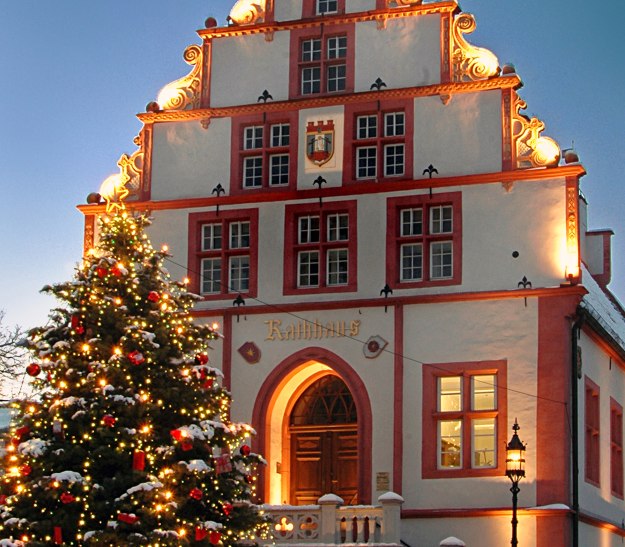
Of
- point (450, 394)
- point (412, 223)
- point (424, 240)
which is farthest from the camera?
point (412, 223)

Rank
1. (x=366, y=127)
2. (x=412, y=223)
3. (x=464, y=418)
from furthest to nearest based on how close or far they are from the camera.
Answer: (x=366, y=127)
(x=412, y=223)
(x=464, y=418)

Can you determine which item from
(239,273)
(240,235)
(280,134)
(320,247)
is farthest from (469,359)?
(280,134)

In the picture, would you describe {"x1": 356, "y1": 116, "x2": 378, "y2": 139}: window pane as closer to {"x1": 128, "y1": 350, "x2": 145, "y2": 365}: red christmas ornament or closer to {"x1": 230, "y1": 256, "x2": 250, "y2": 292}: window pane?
{"x1": 230, "y1": 256, "x2": 250, "y2": 292}: window pane

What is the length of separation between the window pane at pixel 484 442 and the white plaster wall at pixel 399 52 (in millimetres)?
7498

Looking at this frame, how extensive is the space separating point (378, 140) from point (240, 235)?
3.69 meters

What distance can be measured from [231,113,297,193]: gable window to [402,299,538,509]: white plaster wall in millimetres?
4479

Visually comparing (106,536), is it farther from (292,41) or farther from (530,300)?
(292,41)

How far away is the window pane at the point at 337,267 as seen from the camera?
3556 cm

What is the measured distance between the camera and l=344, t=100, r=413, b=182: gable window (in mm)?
35656

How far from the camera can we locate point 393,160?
1409 inches

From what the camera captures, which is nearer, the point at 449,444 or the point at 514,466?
the point at 514,466

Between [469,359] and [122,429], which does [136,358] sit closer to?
[122,429]

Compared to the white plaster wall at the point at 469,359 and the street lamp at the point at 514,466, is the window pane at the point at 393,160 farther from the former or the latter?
the street lamp at the point at 514,466

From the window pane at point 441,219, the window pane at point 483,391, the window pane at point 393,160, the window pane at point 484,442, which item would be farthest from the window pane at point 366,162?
the window pane at point 484,442
